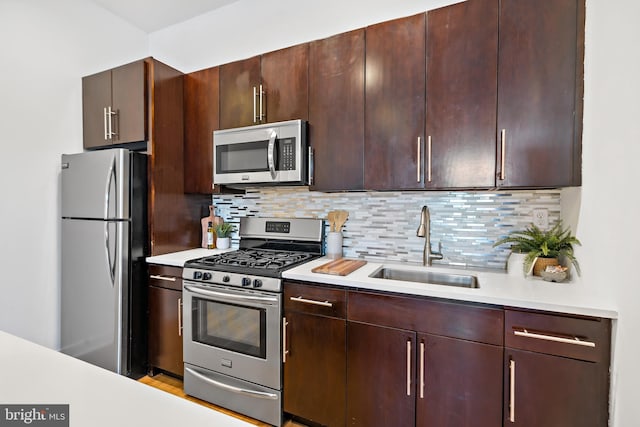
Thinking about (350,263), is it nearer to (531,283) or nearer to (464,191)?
(464,191)

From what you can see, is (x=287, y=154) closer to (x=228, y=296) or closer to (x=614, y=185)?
(x=228, y=296)

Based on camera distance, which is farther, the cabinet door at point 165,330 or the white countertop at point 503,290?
the cabinet door at point 165,330

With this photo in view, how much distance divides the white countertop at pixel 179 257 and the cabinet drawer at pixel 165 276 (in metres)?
0.04

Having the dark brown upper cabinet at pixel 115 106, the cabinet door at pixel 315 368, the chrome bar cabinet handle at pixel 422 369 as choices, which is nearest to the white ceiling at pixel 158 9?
the dark brown upper cabinet at pixel 115 106

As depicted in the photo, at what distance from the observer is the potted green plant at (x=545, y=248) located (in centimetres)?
155

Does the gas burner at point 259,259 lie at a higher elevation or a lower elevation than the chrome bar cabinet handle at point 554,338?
higher

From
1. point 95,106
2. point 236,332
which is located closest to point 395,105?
point 236,332

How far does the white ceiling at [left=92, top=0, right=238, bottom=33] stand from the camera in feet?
8.48

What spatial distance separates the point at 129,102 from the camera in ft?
7.39

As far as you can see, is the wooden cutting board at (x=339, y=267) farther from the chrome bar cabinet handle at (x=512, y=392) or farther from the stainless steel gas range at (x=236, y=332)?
the chrome bar cabinet handle at (x=512, y=392)

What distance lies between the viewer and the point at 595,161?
1.30 meters

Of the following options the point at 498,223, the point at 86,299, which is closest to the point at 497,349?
the point at 498,223

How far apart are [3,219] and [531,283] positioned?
130 inches

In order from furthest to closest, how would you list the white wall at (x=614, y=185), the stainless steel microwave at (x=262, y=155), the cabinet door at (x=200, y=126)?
the cabinet door at (x=200, y=126), the stainless steel microwave at (x=262, y=155), the white wall at (x=614, y=185)
